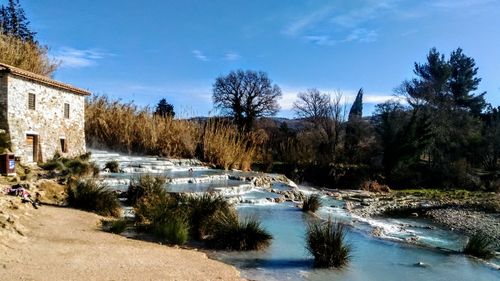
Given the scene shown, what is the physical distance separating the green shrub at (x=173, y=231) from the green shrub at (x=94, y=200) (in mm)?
2162

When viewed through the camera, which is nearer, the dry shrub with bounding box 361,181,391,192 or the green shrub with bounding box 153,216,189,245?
the green shrub with bounding box 153,216,189,245

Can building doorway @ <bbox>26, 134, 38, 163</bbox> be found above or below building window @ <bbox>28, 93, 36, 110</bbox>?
below

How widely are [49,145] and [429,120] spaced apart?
27.9m

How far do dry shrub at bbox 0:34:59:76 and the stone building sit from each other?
8.81 feet

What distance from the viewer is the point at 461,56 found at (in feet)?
145

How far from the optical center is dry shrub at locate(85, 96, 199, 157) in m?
23.1

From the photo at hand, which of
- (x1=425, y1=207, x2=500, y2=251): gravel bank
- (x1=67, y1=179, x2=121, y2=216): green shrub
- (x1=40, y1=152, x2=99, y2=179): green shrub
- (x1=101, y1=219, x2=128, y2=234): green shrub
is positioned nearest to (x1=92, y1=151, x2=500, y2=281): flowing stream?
(x1=40, y1=152, x2=99, y2=179): green shrub

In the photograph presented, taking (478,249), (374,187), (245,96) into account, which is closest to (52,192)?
(478,249)

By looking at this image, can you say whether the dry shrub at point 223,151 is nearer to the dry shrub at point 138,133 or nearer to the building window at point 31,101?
the dry shrub at point 138,133

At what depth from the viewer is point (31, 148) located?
16.1 metres

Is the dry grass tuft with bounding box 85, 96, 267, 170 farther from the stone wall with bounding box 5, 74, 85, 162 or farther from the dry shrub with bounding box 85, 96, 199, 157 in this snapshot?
the stone wall with bounding box 5, 74, 85, 162

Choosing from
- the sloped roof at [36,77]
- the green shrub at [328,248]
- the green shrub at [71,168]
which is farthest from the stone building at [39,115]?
the green shrub at [328,248]

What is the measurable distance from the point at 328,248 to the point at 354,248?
1.59 metres

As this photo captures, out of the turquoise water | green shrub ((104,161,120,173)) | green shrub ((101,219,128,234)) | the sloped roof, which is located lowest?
the turquoise water
